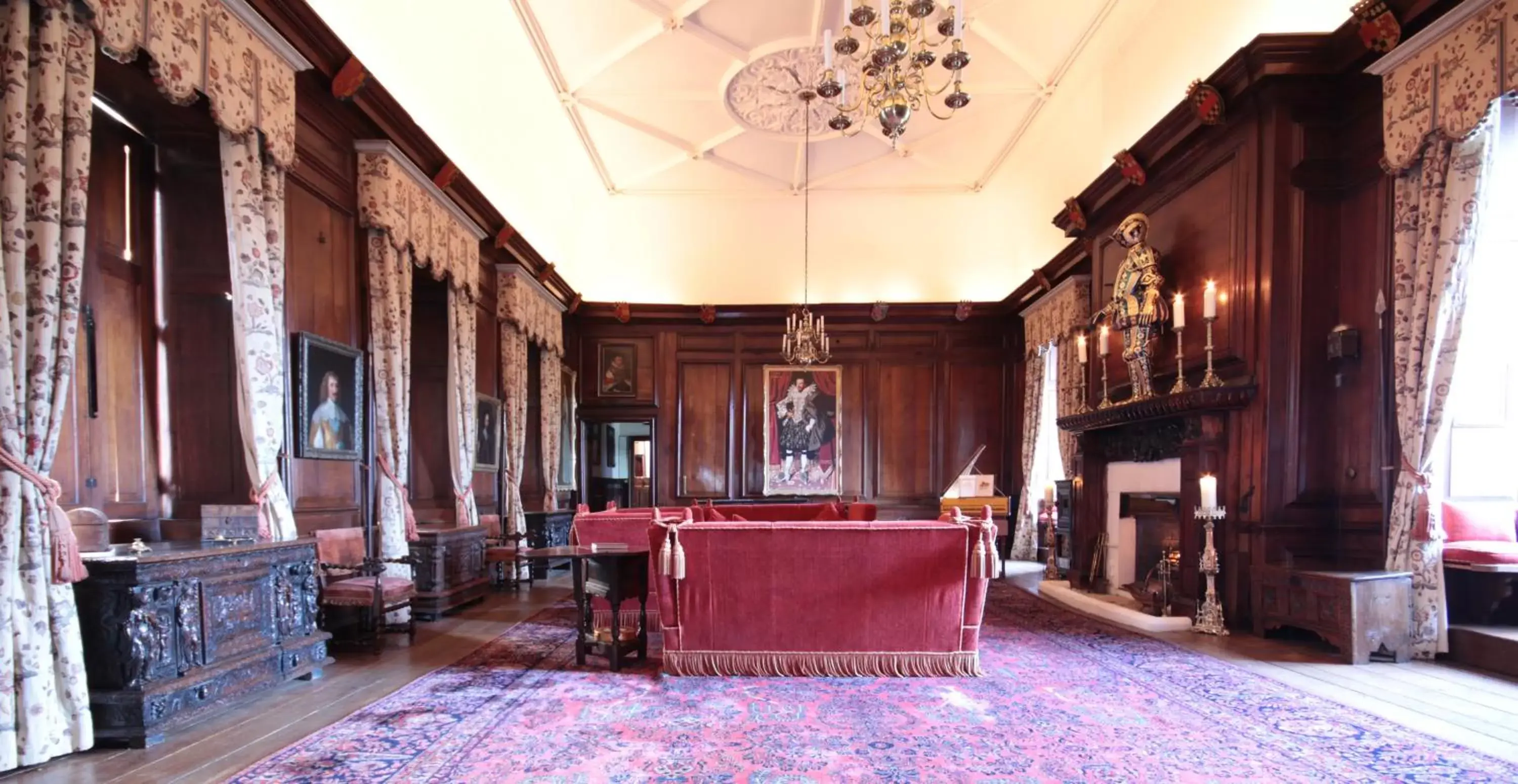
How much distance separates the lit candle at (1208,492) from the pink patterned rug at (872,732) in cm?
125

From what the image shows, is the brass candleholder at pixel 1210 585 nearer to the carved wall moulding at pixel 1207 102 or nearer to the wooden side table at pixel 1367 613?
the wooden side table at pixel 1367 613

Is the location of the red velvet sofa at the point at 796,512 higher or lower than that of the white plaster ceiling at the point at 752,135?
lower

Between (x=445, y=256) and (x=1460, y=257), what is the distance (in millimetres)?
7592

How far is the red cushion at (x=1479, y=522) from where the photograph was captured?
435 centimetres

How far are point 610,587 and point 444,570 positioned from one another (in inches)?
93.1

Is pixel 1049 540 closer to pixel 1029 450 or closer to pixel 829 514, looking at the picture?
pixel 1029 450

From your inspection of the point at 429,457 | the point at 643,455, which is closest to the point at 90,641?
the point at 429,457

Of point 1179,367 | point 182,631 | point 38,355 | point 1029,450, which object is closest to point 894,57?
point 1179,367

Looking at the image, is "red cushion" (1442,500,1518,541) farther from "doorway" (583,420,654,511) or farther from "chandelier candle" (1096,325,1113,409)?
"doorway" (583,420,654,511)

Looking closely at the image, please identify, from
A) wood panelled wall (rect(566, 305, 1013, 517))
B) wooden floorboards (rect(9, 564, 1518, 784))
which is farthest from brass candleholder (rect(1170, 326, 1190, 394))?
wood panelled wall (rect(566, 305, 1013, 517))

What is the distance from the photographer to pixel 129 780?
8.63 ft

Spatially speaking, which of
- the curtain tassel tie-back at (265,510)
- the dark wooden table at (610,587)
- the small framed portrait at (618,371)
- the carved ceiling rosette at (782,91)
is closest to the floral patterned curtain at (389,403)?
the curtain tassel tie-back at (265,510)

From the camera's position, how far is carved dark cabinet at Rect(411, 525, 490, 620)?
5.79 metres

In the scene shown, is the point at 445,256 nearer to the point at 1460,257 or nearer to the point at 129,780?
A: the point at 129,780
